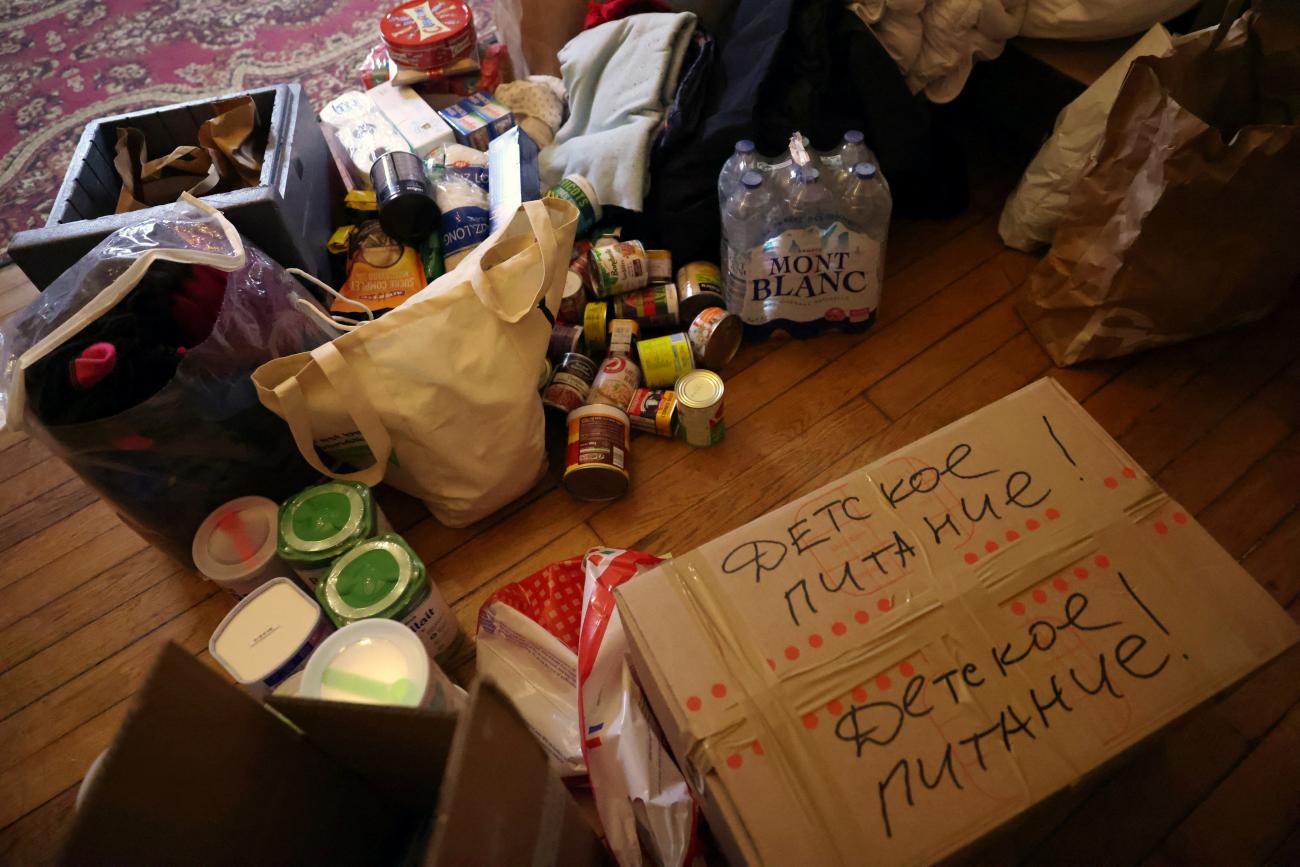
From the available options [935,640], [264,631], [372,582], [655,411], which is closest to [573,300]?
[655,411]

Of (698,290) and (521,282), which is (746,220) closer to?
(698,290)

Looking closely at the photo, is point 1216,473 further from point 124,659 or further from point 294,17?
point 294,17

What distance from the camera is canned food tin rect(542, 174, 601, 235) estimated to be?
149 centimetres

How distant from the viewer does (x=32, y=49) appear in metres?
2.25

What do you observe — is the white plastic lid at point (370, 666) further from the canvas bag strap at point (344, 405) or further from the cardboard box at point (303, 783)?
the canvas bag strap at point (344, 405)

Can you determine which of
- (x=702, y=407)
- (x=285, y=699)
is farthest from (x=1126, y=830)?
(x=285, y=699)

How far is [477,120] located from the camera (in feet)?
5.27

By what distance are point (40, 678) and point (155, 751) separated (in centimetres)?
94

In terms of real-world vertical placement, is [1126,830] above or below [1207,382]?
below

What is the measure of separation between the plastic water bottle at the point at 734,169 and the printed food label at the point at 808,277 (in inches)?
4.6

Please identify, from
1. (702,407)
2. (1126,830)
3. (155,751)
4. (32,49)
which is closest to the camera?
(155,751)

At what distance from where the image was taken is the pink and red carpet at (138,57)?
6.57ft

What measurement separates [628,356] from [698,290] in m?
0.20

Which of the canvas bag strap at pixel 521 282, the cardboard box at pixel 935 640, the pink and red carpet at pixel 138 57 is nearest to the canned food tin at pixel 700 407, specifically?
the canvas bag strap at pixel 521 282
